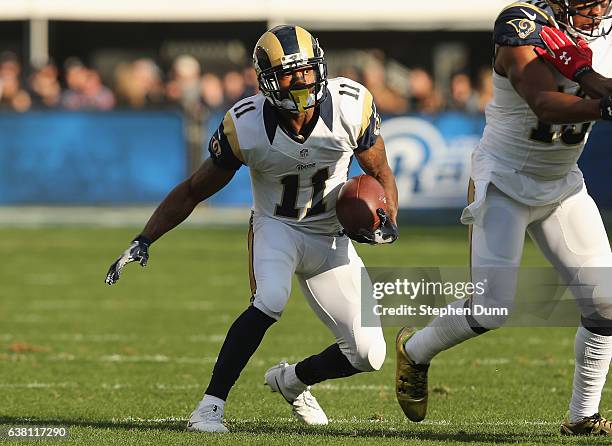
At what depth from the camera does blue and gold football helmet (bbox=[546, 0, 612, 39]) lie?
4.93 m

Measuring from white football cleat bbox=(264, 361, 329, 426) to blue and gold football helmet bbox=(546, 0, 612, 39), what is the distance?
1.84 meters

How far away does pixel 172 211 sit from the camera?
5.44m

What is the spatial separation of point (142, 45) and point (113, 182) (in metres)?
6.19

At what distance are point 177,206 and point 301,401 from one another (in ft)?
3.22

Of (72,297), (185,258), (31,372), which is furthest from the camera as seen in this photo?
(185,258)

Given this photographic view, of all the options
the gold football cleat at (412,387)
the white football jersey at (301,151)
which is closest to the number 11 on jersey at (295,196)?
the white football jersey at (301,151)

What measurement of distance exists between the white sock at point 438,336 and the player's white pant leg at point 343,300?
139 mm

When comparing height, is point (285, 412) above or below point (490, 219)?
below

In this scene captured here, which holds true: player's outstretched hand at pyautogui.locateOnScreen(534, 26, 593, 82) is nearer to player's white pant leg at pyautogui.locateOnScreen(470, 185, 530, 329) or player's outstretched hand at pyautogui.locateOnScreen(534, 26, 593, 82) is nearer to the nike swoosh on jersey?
the nike swoosh on jersey

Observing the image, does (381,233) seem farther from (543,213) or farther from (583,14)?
(583,14)

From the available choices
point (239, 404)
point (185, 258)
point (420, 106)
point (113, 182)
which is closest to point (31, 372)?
point (239, 404)

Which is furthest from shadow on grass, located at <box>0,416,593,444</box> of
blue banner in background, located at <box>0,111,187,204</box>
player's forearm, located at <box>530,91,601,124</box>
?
blue banner in background, located at <box>0,111,187,204</box>

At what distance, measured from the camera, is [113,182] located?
50.8ft

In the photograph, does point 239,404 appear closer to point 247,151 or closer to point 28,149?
point 247,151
